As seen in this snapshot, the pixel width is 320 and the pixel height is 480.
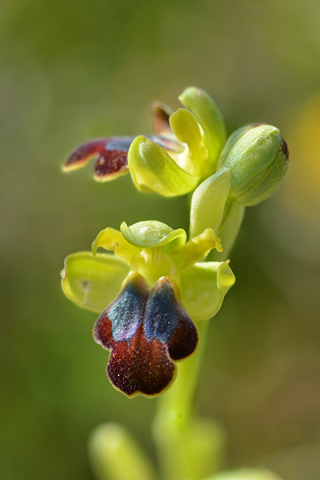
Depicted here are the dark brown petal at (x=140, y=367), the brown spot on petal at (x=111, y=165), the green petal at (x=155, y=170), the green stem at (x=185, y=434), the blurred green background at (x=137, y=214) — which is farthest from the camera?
the blurred green background at (x=137, y=214)

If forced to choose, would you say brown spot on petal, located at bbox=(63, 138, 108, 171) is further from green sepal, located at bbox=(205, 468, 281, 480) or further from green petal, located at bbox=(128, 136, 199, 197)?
green sepal, located at bbox=(205, 468, 281, 480)

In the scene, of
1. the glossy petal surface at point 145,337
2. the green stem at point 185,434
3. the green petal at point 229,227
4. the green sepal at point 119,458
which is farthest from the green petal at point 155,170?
the green sepal at point 119,458

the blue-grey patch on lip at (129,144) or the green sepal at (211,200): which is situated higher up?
the blue-grey patch on lip at (129,144)

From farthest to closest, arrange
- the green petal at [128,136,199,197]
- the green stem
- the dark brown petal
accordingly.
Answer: the green stem < the green petal at [128,136,199,197] < the dark brown petal

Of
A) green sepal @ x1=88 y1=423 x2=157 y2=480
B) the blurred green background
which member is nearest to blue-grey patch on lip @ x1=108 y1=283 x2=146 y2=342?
green sepal @ x1=88 y1=423 x2=157 y2=480

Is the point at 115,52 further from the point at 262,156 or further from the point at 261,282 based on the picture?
the point at 262,156

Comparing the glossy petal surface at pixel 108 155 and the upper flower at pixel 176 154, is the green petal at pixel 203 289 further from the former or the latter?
the glossy petal surface at pixel 108 155
